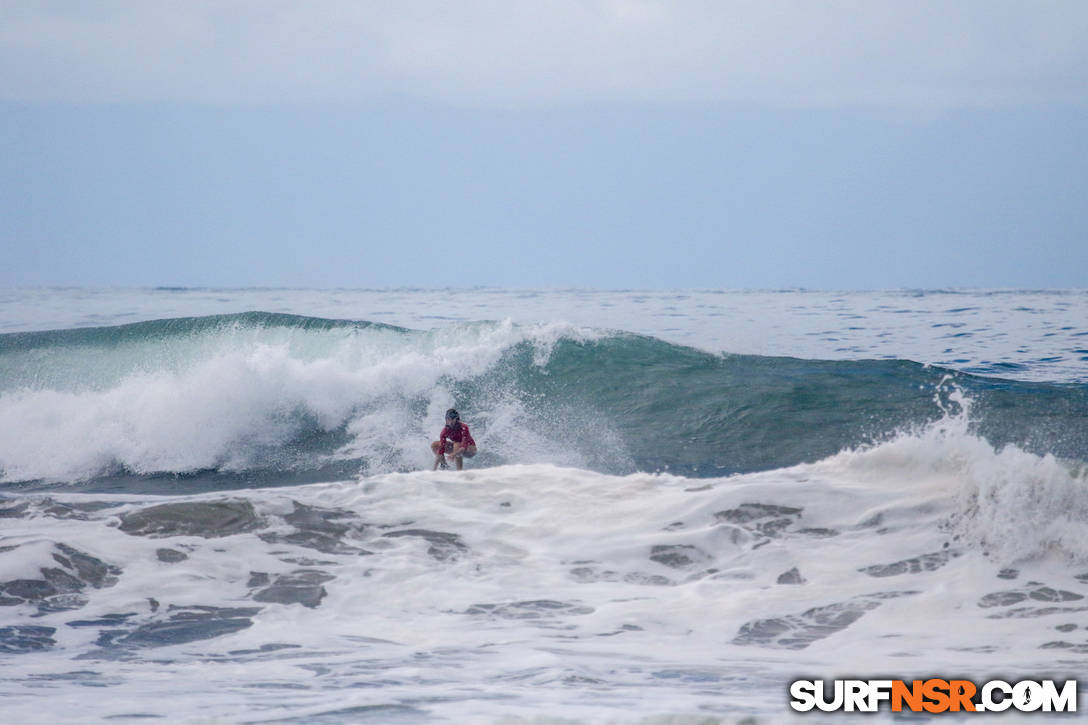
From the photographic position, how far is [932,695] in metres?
4.61

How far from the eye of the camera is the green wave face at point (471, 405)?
13328 millimetres

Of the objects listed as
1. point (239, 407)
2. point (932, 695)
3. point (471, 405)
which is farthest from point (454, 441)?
point (932, 695)

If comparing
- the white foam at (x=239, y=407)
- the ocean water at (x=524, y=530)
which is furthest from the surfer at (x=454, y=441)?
the white foam at (x=239, y=407)

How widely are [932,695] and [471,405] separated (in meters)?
11.2

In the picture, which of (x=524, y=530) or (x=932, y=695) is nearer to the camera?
(x=932, y=695)

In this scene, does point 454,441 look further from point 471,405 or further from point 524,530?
point 471,405

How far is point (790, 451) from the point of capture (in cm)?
1315

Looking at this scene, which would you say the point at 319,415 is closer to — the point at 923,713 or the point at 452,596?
the point at 452,596

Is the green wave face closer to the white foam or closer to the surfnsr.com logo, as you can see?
the white foam

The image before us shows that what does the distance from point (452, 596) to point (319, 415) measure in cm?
840

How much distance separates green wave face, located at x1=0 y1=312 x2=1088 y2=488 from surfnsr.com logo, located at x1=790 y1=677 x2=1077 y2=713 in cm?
749

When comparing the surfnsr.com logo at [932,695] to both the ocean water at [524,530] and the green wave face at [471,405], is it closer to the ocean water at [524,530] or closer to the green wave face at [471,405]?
the ocean water at [524,530]

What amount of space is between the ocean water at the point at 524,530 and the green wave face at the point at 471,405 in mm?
63

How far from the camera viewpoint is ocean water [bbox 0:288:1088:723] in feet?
17.1
